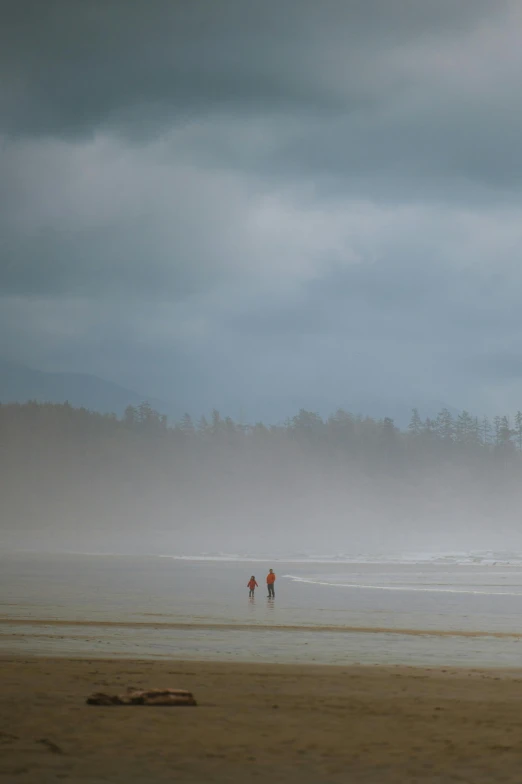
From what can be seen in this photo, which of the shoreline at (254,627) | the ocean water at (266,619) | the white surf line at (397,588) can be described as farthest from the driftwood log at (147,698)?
the white surf line at (397,588)

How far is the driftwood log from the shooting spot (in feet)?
51.0

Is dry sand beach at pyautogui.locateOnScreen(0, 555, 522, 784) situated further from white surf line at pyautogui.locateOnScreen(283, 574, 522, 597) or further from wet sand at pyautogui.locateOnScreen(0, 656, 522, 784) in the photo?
white surf line at pyautogui.locateOnScreen(283, 574, 522, 597)

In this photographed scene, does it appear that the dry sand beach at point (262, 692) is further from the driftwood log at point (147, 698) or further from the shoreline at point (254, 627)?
the driftwood log at point (147, 698)

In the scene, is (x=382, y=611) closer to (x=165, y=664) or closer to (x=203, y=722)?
(x=165, y=664)

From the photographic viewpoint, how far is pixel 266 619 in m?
34.7

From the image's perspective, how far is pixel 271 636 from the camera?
29.0m

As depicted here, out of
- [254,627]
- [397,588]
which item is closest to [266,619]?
[254,627]

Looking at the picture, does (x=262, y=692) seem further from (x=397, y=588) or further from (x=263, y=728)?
(x=397, y=588)

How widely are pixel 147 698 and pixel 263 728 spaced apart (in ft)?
7.80

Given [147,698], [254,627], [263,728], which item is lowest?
[263,728]

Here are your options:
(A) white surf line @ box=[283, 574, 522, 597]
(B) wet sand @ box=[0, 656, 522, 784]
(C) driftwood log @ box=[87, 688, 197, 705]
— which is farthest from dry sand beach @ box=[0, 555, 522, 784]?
(A) white surf line @ box=[283, 574, 522, 597]

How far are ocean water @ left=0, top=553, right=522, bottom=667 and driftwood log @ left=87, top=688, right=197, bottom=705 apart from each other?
761cm

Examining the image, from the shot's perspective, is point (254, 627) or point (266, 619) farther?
point (266, 619)

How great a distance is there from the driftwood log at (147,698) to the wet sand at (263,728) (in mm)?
252
